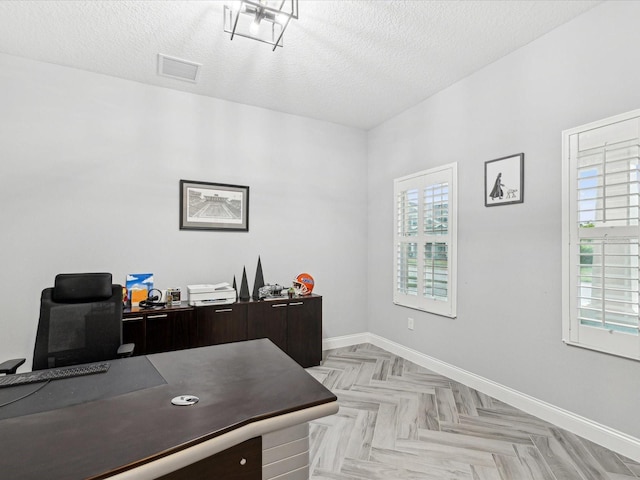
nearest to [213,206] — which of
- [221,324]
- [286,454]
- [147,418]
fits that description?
[221,324]

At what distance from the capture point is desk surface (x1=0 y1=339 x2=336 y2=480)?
907 millimetres

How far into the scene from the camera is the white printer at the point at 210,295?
10.4 ft

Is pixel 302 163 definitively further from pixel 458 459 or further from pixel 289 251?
pixel 458 459

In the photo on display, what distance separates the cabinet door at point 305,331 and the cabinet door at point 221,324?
535 millimetres

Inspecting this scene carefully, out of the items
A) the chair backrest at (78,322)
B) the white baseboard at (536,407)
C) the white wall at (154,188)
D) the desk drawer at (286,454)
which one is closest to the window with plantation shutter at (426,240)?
the white baseboard at (536,407)

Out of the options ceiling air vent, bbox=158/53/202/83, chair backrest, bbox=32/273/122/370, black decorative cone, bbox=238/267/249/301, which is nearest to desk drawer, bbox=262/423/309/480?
chair backrest, bbox=32/273/122/370

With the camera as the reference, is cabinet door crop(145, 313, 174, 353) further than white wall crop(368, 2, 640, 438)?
Yes

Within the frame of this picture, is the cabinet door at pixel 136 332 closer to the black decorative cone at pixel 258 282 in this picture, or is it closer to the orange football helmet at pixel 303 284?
the black decorative cone at pixel 258 282

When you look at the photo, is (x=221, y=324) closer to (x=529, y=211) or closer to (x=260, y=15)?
(x=260, y=15)

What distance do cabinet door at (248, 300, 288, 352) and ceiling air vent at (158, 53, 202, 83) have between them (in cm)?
237

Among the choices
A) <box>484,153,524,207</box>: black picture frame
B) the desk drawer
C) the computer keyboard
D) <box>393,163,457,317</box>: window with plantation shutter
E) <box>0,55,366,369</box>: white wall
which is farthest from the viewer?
<box>393,163,457,317</box>: window with plantation shutter

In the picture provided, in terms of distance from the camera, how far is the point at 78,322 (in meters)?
2.08

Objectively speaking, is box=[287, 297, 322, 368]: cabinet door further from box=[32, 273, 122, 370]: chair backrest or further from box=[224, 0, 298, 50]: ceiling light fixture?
box=[224, 0, 298, 50]: ceiling light fixture

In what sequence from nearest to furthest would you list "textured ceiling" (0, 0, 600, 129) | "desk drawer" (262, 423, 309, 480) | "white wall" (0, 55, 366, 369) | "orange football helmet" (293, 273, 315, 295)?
"desk drawer" (262, 423, 309, 480) → "textured ceiling" (0, 0, 600, 129) → "white wall" (0, 55, 366, 369) → "orange football helmet" (293, 273, 315, 295)
